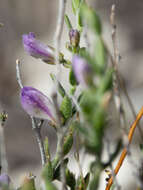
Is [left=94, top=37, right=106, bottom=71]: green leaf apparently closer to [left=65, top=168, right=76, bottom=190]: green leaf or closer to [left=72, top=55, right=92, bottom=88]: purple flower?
[left=72, top=55, right=92, bottom=88]: purple flower

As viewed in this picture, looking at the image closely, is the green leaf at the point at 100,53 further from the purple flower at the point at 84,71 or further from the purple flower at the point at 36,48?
the purple flower at the point at 36,48

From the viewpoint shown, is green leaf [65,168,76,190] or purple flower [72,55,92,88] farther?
green leaf [65,168,76,190]

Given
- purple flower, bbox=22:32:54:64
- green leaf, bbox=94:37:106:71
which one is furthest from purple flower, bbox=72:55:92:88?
purple flower, bbox=22:32:54:64

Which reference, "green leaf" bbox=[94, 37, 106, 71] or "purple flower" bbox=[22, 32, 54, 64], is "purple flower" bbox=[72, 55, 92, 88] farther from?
"purple flower" bbox=[22, 32, 54, 64]

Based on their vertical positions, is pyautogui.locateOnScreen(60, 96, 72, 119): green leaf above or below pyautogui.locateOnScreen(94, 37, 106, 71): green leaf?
above

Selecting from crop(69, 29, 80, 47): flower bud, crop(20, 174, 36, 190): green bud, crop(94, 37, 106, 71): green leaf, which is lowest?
crop(20, 174, 36, 190): green bud

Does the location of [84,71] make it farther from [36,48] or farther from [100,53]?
[36,48]

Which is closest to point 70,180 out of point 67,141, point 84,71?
point 67,141
